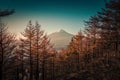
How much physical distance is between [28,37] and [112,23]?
17.1 meters

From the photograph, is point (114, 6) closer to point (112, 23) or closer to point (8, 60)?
point (112, 23)

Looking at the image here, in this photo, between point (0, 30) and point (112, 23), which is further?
point (0, 30)

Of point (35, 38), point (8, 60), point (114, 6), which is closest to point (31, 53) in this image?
point (35, 38)

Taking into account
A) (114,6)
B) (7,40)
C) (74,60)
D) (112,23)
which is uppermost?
A: (114,6)

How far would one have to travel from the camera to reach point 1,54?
32.0 meters

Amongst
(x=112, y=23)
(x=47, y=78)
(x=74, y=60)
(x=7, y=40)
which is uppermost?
(x=112, y=23)

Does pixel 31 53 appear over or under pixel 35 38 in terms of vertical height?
under

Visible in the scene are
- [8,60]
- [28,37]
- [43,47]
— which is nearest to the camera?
[8,60]

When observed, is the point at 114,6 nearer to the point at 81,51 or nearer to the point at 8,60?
the point at 8,60

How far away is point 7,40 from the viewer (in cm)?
3133

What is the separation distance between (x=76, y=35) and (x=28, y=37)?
1664cm

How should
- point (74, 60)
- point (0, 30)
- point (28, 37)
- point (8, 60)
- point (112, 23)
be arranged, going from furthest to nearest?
point (74, 60) → point (28, 37) → point (8, 60) → point (0, 30) → point (112, 23)

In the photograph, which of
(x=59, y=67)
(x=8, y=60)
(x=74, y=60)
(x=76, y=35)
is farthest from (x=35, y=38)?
(x=59, y=67)

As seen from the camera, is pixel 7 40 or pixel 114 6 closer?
pixel 114 6
